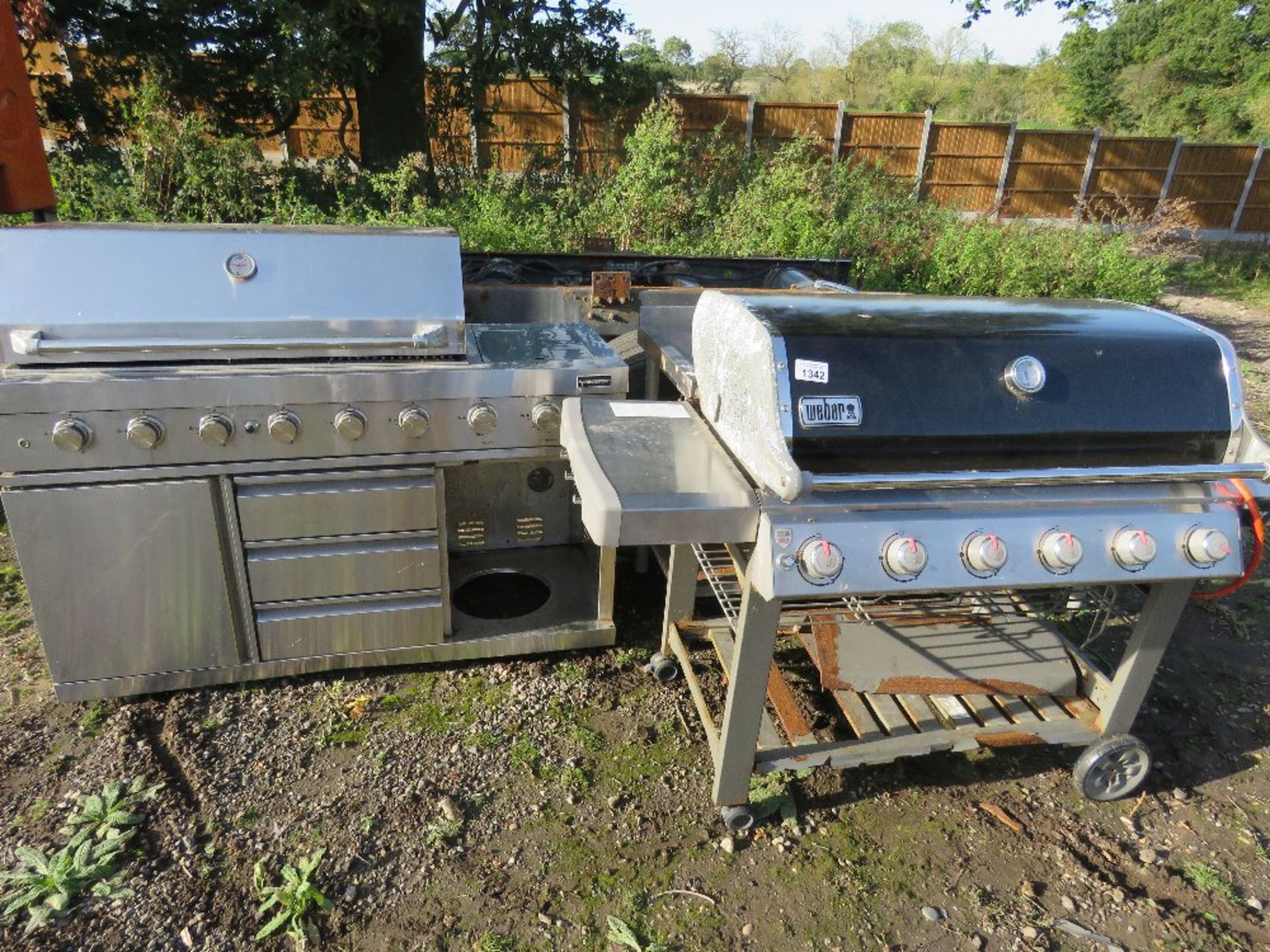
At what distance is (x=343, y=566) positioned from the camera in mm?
2594

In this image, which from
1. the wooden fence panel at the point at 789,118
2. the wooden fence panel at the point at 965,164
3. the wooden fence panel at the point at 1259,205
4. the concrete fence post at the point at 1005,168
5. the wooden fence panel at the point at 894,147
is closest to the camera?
the wooden fence panel at the point at 894,147

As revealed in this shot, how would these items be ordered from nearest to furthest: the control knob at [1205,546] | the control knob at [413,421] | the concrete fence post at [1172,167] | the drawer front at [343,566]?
the control knob at [1205,546] → the control knob at [413,421] → the drawer front at [343,566] → the concrete fence post at [1172,167]

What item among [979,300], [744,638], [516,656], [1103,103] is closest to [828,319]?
[979,300]

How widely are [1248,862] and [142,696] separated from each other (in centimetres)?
371

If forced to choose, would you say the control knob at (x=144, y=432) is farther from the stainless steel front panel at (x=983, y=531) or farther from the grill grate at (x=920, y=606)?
the stainless steel front panel at (x=983, y=531)

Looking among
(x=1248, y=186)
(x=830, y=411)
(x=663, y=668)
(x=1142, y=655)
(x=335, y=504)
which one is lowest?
(x=663, y=668)

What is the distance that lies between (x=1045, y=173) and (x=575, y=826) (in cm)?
1618

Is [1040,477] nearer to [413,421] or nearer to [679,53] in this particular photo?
[413,421]

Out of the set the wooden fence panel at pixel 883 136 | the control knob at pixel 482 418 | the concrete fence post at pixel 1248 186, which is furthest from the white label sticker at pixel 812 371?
the concrete fence post at pixel 1248 186

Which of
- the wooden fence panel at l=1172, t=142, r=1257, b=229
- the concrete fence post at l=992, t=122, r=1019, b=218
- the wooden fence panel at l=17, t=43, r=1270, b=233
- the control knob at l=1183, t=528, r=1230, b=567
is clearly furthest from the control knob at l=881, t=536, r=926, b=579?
the wooden fence panel at l=1172, t=142, r=1257, b=229

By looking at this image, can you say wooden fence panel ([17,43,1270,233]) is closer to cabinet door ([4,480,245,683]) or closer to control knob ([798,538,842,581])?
cabinet door ([4,480,245,683])

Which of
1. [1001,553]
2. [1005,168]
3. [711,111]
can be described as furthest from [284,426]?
[1005,168]

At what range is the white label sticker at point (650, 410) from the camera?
2239mm

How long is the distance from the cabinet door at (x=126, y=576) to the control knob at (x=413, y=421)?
2.03 ft
